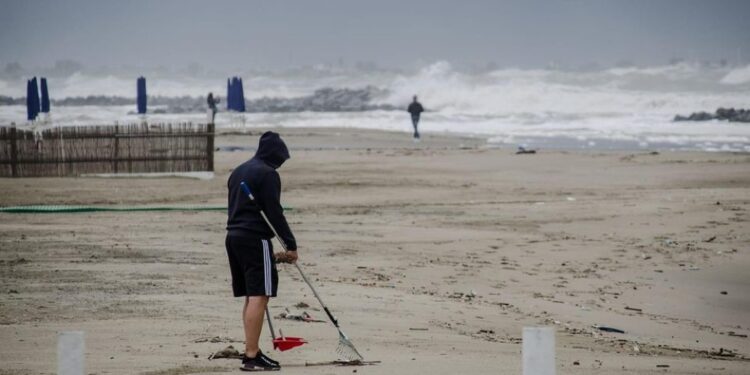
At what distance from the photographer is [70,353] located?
187 inches

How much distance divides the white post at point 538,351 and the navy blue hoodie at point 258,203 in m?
3.29

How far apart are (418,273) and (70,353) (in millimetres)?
8087

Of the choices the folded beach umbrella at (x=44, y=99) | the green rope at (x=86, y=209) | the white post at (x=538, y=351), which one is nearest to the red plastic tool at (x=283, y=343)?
the white post at (x=538, y=351)

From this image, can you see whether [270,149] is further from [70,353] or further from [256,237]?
[70,353]

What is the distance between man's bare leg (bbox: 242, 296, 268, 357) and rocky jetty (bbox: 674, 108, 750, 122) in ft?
150

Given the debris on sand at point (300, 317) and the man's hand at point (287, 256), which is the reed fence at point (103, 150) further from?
the man's hand at point (287, 256)

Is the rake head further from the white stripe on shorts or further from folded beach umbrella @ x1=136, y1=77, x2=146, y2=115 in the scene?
folded beach umbrella @ x1=136, y1=77, x2=146, y2=115

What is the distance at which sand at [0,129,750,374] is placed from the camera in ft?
27.4

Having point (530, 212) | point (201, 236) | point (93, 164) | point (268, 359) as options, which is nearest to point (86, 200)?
point (93, 164)

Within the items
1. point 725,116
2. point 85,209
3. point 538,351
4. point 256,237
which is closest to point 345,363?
point 256,237

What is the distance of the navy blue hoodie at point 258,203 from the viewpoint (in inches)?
298

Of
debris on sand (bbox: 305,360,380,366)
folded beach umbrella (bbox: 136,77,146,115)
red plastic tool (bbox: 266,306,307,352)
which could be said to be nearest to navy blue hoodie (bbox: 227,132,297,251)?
red plastic tool (bbox: 266,306,307,352)

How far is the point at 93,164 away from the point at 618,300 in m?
13.2

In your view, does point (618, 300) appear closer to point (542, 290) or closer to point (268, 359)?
point (542, 290)
